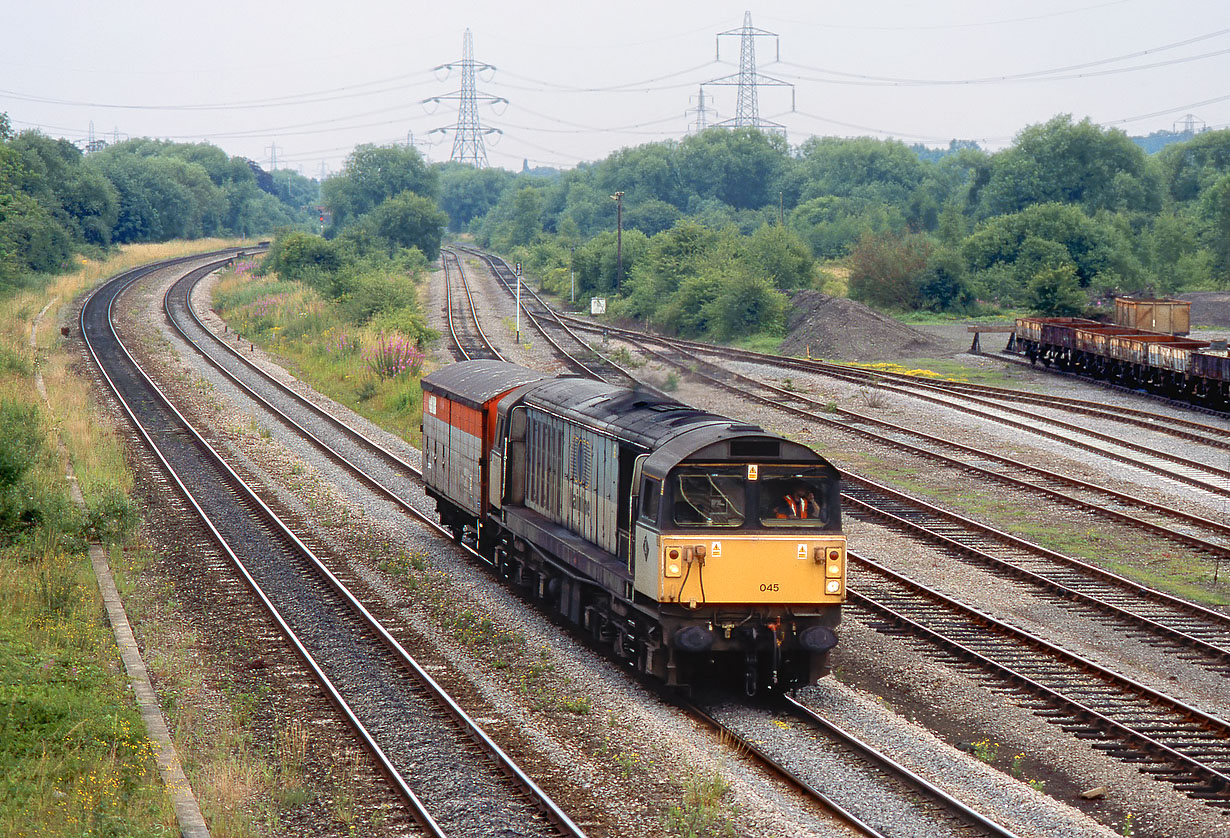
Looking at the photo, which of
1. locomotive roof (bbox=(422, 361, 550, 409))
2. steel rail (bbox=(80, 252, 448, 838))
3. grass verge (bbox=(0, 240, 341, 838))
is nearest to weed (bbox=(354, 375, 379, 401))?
steel rail (bbox=(80, 252, 448, 838))

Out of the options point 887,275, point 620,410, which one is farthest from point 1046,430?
point 887,275

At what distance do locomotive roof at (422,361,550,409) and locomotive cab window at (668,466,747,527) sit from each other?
666cm

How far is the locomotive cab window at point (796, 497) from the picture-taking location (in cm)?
1296

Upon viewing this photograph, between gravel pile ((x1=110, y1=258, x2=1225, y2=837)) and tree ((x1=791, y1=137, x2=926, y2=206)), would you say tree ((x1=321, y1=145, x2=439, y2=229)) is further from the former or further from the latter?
gravel pile ((x1=110, y1=258, x2=1225, y2=837))

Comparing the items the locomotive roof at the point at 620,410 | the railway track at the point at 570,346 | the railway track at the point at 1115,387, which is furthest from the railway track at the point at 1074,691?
the railway track at the point at 1115,387

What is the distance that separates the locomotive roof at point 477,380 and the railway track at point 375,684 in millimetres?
3589

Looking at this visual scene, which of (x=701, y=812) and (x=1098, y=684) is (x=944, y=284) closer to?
(x=1098, y=684)

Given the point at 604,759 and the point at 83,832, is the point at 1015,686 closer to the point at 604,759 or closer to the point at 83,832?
the point at 604,759

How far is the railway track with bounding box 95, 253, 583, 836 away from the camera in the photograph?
10625 millimetres

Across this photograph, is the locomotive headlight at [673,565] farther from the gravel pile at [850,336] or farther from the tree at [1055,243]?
the tree at [1055,243]

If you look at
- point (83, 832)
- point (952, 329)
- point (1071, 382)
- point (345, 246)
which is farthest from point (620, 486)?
point (345, 246)

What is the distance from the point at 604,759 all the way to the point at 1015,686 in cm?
542

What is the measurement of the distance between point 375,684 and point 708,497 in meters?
4.63

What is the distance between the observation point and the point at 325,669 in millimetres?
14680
